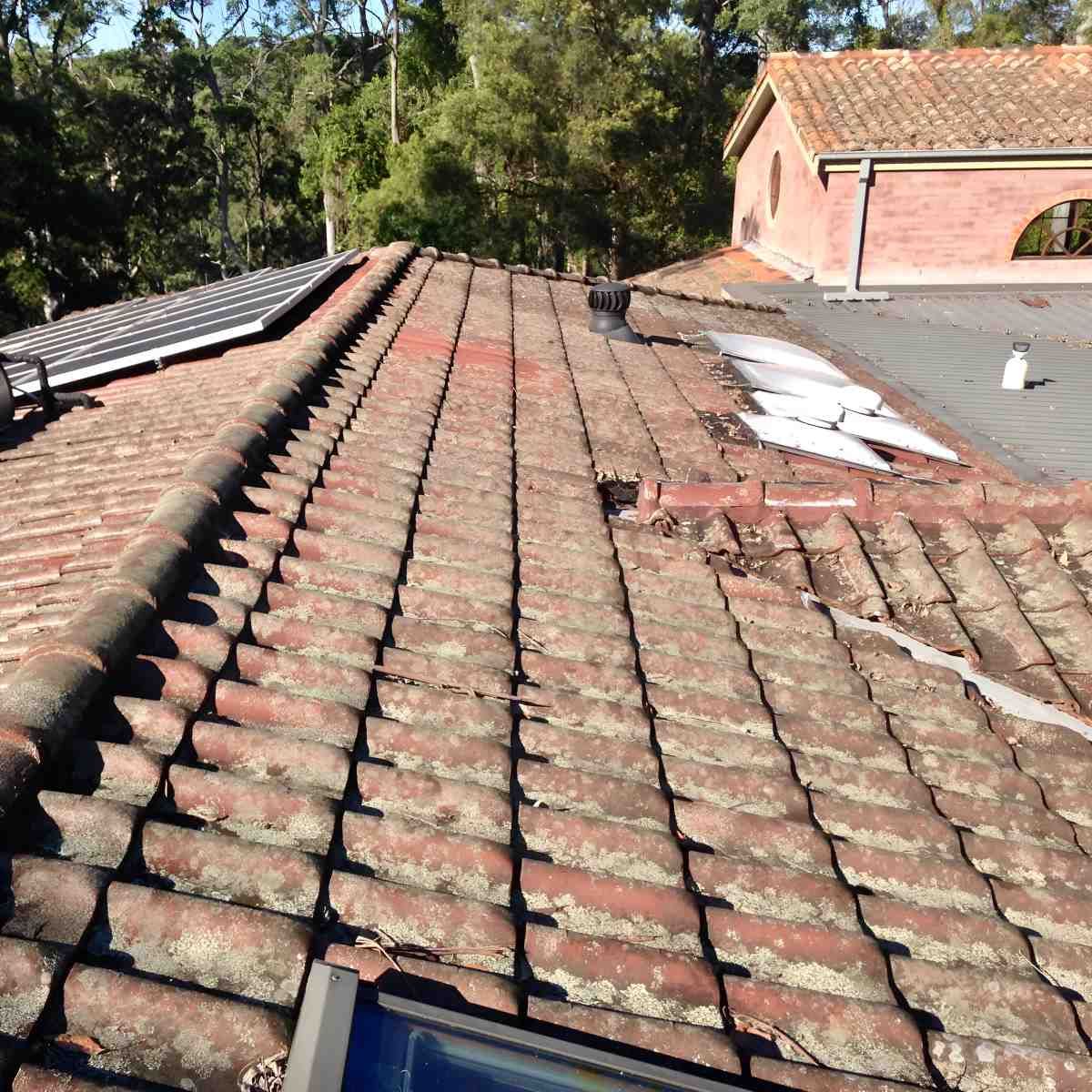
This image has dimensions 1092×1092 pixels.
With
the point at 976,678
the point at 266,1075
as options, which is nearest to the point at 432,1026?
the point at 266,1075

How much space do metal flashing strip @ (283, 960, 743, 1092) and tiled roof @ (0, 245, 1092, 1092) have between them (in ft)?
0.69

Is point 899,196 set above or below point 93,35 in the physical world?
below

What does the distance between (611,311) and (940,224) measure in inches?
505

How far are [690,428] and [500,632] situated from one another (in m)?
3.62

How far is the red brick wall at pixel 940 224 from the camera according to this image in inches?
752

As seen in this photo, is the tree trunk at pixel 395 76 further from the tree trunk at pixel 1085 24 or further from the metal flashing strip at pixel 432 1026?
the metal flashing strip at pixel 432 1026

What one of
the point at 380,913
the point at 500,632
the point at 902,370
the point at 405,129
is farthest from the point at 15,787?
the point at 405,129

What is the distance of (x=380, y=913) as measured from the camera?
2.44 meters

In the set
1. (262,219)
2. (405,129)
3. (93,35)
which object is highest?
(93,35)

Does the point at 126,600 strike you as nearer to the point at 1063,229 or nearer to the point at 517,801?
the point at 517,801

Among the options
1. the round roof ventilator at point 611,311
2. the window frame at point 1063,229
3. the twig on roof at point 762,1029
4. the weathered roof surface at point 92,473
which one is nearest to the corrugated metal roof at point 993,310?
the window frame at point 1063,229

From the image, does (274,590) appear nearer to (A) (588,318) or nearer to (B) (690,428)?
(B) (690,428)

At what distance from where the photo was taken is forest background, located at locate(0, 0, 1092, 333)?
3272 centimetres

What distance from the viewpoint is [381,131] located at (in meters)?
38.1
